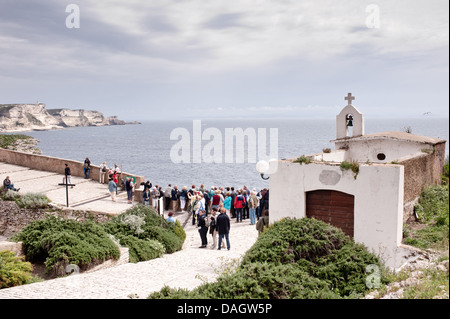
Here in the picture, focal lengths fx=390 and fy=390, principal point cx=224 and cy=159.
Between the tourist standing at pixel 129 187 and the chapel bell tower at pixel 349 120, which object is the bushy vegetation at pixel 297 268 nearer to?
the chapel bell tower at pixel 349 120

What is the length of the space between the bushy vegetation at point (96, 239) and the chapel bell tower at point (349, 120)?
917 cm

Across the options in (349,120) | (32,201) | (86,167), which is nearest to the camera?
(349,120)

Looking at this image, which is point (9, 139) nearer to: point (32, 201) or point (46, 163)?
point (46, 163)

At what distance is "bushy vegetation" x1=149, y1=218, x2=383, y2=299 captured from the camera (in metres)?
7.36

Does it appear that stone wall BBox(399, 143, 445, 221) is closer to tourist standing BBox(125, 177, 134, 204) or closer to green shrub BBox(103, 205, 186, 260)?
green shrub BBox(103, 205, 186, 260)

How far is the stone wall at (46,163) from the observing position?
25.7 meters

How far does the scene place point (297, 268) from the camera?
9.00 metres

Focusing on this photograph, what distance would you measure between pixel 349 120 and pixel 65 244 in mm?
13910

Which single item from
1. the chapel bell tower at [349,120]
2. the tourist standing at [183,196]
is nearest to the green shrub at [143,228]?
the tourist standing at [183,196]

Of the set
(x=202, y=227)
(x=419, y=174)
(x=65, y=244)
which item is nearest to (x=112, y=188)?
(x=202, y=227)

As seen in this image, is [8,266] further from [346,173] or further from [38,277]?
[346,173]

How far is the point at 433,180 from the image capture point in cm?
1691

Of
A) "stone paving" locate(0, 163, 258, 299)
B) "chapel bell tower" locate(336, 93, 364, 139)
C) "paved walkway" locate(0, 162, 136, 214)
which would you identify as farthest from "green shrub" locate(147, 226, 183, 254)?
"chapel bell tower" locate(336, 93, 364, 139)

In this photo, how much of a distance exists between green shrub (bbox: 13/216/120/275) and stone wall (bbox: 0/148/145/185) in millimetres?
11710
